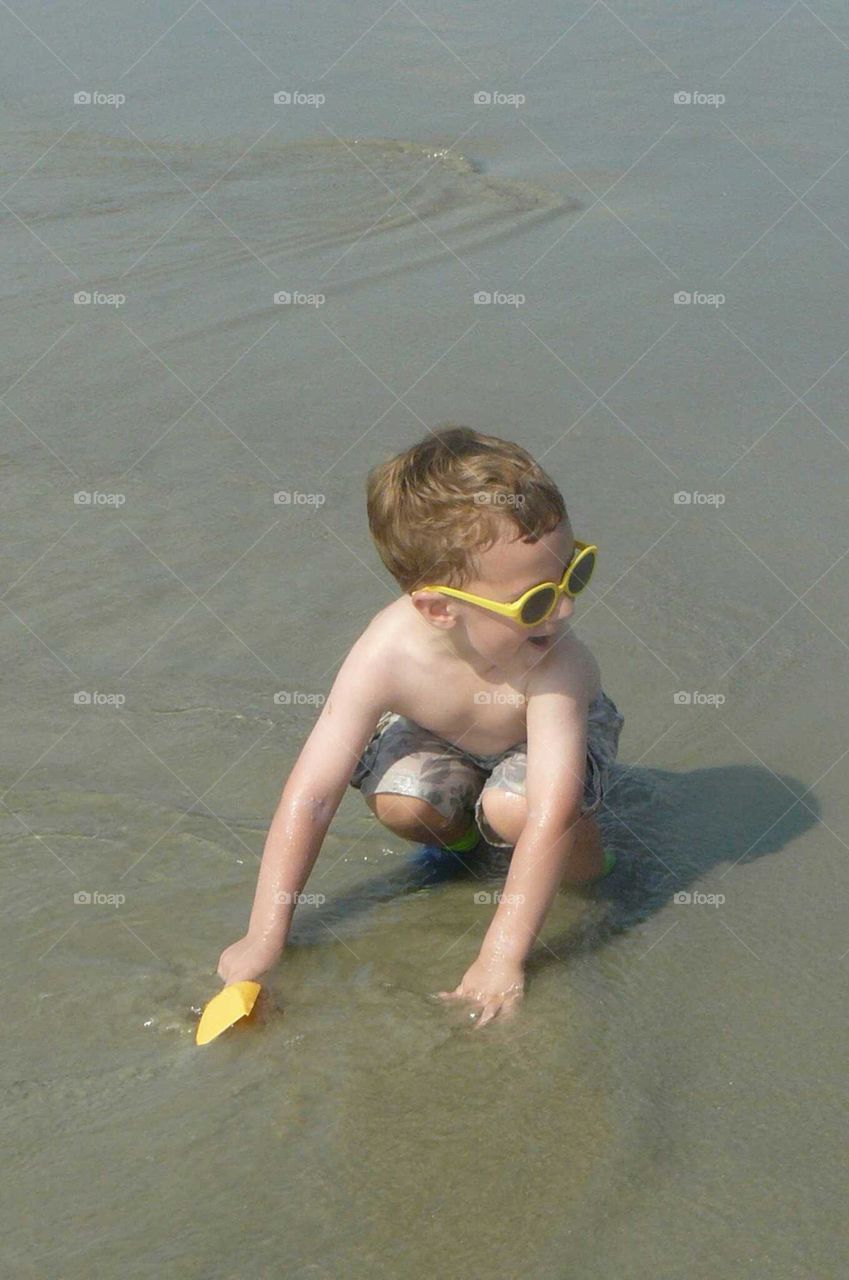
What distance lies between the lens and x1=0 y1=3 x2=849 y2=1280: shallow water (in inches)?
83.0

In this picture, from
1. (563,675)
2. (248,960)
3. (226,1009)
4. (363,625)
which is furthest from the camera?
(363,625)

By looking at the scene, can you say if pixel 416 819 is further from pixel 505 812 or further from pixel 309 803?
pixel 309 803

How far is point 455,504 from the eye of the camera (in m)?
2.49

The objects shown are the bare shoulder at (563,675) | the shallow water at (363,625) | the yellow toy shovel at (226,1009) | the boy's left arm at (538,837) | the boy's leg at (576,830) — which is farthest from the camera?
the boy's leg at (576,830)

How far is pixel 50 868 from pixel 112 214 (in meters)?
4.22

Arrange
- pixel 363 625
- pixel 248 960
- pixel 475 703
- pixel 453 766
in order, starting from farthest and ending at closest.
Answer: pixel 363 625 → pixel 453 766 → pixel 475 703 → pixel 248 960

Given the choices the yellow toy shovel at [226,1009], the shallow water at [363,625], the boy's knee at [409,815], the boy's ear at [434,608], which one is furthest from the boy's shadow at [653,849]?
the boy's ear at [434,608]

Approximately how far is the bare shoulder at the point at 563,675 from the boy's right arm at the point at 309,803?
0.28 meters

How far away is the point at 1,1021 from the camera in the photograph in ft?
7.98

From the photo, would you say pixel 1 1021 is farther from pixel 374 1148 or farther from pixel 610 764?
pixel 610 764

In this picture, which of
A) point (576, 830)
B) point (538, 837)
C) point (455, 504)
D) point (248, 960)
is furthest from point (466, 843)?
point (455, 504)

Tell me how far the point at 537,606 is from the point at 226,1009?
34.1 inches

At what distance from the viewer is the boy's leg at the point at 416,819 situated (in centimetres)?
286

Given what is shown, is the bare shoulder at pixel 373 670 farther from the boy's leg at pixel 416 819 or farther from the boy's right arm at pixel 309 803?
the boy's leg at pixel 416 819
